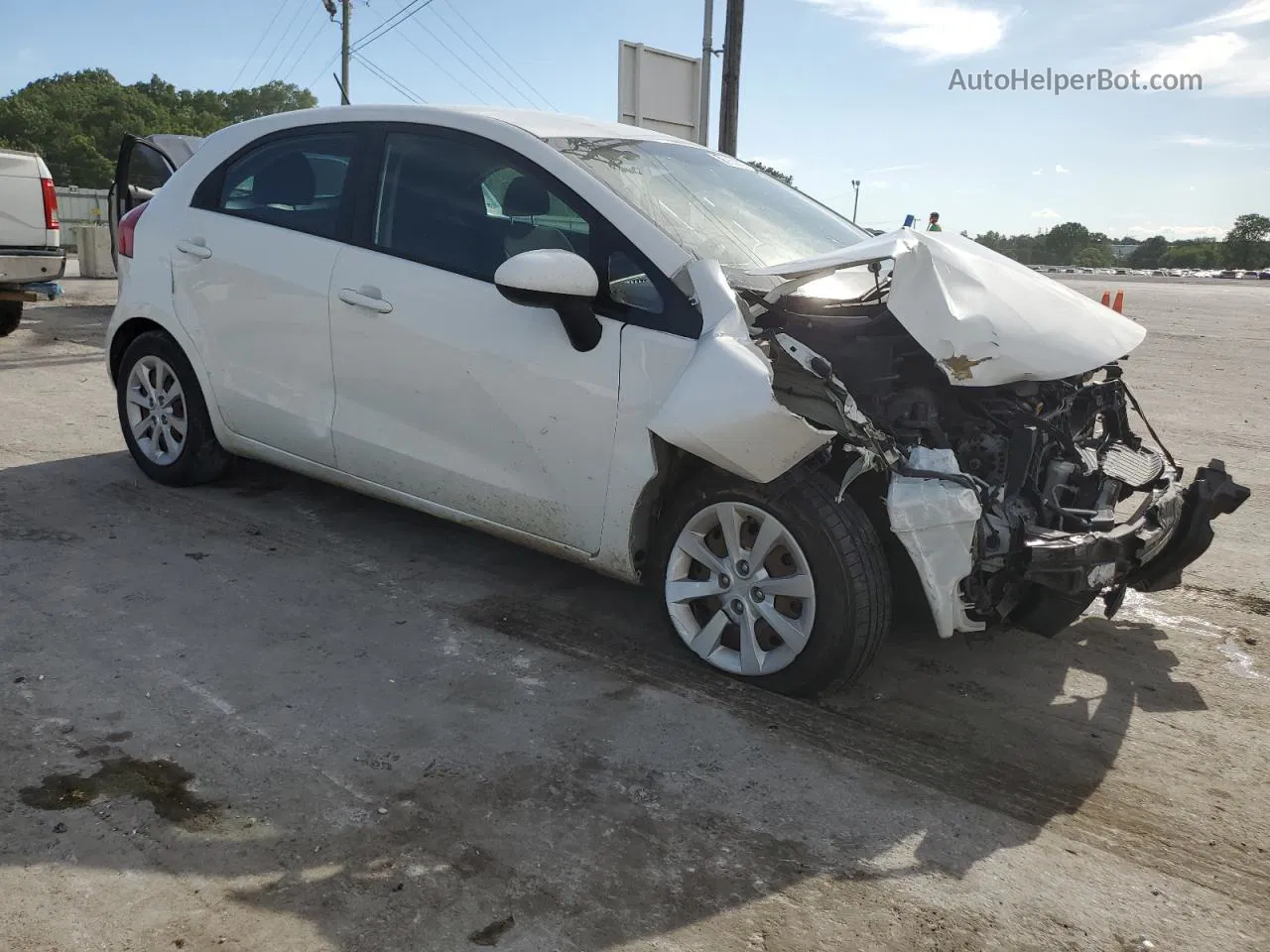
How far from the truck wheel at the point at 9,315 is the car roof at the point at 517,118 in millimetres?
7403

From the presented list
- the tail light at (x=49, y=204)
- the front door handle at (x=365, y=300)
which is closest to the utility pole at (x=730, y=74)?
the tail light at (x=49, y=204)

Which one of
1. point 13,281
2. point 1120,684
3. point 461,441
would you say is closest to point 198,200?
point 461,441

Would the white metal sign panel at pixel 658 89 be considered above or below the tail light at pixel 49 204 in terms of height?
above

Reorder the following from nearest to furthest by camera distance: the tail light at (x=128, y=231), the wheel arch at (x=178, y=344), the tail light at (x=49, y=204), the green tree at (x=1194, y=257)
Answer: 1. the wheel arch at (x=178, y=344)
2. the tail light at (x=128, y=231)
3. the tail light at (x=49, y=204)
4. the green tree at (x=1194, y=257)

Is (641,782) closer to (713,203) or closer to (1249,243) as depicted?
(713,203)

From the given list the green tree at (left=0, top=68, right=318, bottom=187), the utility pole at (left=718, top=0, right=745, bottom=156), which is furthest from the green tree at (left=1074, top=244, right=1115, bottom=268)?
the utility pole at (left=718, top=0, right=745, bottom=156)

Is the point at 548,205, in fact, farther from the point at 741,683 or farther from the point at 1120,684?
A: the point at 1120,684

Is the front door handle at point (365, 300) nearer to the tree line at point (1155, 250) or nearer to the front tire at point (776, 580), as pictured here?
the front tire at point (776, 580)

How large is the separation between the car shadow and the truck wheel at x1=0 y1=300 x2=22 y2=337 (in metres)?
7.02

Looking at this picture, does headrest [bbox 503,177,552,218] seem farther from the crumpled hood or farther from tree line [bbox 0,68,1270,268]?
tree line [bbox 0,68,1270,268]

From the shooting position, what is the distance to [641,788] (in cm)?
293

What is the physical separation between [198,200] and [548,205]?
2074 millimetres

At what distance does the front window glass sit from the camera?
3.87 m

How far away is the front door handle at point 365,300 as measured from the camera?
165 inches
